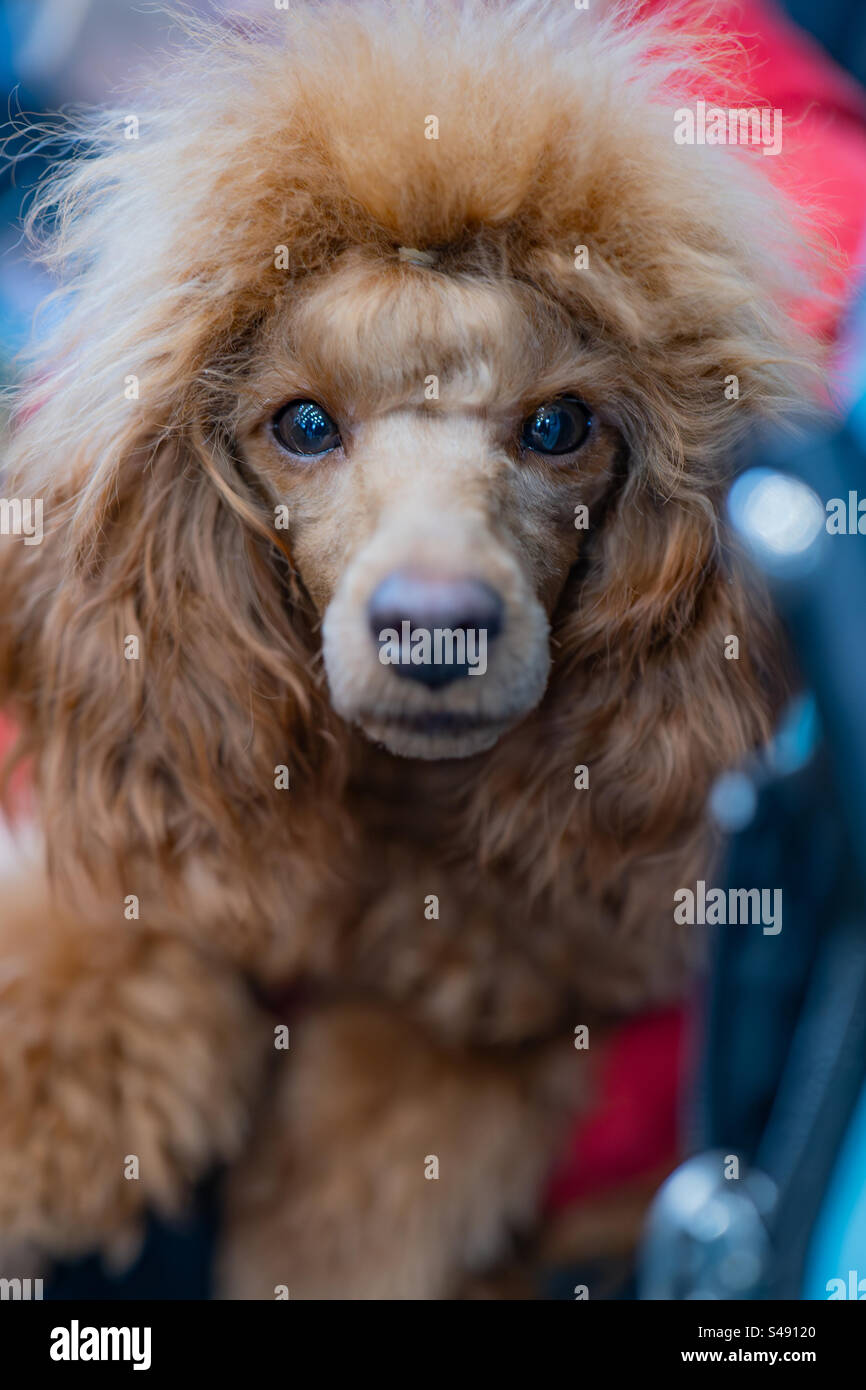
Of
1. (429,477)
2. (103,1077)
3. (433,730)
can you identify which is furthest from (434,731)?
(103,1077)

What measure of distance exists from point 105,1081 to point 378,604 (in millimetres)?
424

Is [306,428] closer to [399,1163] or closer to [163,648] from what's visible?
[163,648]

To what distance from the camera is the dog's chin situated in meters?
0.51

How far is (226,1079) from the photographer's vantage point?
2.45ft

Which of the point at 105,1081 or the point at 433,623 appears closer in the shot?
the point at 433,623

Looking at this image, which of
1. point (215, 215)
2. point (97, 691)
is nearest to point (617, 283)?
point (215, 215)

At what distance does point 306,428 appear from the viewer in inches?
22.2

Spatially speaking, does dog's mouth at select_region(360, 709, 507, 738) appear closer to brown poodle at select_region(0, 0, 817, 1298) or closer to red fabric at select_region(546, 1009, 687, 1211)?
brown poodle at select_region(0, 0, 817, 1298)

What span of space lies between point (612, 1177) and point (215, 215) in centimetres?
68

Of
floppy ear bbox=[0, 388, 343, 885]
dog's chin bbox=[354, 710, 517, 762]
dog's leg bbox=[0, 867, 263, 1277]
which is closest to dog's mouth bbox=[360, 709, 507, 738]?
dog's chin bbox=[354, 710, 517, 762]

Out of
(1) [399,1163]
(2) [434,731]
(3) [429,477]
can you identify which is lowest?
(1) [399,1163]

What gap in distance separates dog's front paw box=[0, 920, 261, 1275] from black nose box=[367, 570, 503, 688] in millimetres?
355

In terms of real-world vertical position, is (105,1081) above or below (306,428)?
below

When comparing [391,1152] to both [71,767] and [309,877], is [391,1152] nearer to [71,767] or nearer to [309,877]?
[309,877]
